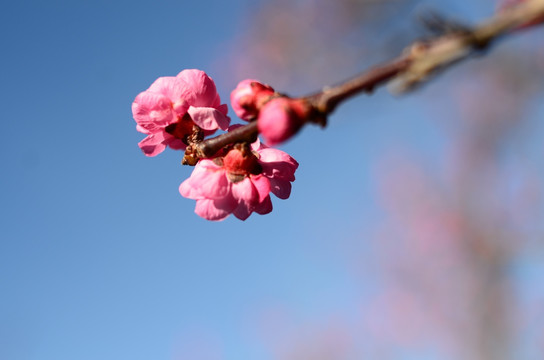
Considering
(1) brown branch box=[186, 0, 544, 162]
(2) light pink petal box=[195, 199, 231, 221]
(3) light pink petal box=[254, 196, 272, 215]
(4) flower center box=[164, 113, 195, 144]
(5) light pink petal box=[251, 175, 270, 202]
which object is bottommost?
(1) brown branch box=[186, 0, 544, 162]

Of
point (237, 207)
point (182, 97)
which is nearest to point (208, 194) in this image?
point (237, 207)

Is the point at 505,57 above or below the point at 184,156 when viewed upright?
above

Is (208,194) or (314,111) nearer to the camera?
(314,111)

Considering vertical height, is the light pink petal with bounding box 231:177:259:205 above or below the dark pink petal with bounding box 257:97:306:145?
above

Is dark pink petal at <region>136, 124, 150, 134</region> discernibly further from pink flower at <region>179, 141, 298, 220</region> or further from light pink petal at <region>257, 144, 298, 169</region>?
light pink petal at <region>257, 144, 298, 169</region>

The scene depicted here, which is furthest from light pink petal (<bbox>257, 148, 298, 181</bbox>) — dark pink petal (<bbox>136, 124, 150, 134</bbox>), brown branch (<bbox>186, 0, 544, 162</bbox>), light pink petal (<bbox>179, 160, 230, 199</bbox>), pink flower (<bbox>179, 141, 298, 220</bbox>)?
brown branch (<bbox>186, 0, 544, 162</bbox>)

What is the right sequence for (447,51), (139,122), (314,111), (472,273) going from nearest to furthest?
(447,51) < (314,111) < (139,122) < (472,273)

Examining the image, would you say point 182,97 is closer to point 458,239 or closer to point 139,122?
point 139,122

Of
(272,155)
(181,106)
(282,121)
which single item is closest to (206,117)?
(181,106)

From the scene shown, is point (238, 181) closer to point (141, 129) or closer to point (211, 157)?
point (211, 157)
